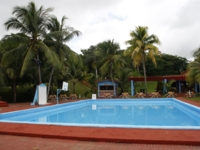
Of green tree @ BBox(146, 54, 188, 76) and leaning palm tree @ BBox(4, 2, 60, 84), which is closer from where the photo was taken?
leaning palm tree @ BBox(4, 2, 60, 84)

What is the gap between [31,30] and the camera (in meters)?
15.2

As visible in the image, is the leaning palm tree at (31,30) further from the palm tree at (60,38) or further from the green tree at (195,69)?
the green tree at (195,69)

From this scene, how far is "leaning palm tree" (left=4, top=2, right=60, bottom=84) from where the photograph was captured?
14672 millimetres

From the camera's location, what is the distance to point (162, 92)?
23203 mm

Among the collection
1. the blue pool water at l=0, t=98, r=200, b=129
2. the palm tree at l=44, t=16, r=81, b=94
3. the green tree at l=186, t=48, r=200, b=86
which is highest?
the palm tree at l=44, t=16, r=81, b=94

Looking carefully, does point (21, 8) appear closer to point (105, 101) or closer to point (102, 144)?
point (105, 101)

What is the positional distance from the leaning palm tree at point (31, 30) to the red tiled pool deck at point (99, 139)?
9.47 meters

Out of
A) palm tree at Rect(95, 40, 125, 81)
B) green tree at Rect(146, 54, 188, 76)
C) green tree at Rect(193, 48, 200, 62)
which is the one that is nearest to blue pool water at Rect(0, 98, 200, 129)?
green tree at Rect(193, 48, 200, 62)

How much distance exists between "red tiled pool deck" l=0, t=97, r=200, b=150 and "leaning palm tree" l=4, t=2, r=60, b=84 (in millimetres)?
9473

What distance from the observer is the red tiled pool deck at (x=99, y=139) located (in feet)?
14.5

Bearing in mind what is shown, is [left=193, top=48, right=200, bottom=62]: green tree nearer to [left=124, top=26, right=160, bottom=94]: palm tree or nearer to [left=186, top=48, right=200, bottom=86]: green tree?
[left=186, top=48, right=200, bottom=86]: green tree

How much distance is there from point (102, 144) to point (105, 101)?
13682 millimetres

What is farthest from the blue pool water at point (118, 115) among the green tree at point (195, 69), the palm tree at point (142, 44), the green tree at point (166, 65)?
the green tree at point (166, 65)

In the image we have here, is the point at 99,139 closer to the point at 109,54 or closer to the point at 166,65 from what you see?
the point at 109,54
